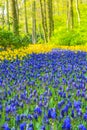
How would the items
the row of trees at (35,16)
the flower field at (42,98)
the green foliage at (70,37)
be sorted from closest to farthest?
the flower field at (42,98) < the row of trees at (35,16) < the green foliage at (70,37)

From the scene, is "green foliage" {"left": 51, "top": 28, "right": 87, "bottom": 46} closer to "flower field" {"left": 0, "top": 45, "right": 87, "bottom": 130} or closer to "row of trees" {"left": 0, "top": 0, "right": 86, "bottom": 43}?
"row of trees" {"left": 0, "top": 0, "right": 86, "bottom": 43}

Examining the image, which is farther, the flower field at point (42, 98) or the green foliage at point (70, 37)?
the green foliage at point (70, 37)

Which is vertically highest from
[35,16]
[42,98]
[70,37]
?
[35,16]

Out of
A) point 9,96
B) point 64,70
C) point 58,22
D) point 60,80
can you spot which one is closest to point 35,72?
point 64,70

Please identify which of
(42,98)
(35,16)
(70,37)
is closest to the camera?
(42,98)

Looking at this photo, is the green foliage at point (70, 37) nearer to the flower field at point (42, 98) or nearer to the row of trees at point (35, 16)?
the row of trees at point (35, 16)

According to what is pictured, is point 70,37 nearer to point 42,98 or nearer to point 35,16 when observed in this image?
point 35,16

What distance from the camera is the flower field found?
193 inches

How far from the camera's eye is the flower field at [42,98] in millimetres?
4898

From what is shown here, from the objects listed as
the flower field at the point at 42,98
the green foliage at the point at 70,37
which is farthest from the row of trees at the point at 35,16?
the flower field at the point at 42,98

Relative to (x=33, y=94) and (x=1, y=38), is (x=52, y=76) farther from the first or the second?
(x=1, y=38)

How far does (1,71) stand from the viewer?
9.69m

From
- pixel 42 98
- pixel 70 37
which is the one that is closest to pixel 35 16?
pixel 70 37

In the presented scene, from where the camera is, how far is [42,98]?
21.3 ft
